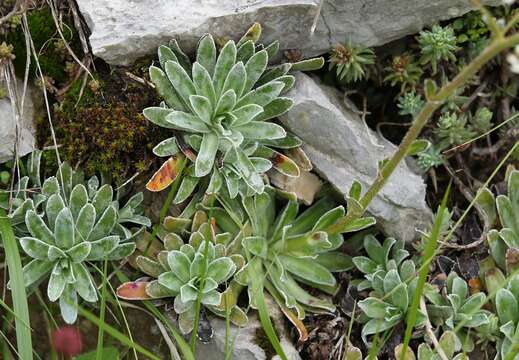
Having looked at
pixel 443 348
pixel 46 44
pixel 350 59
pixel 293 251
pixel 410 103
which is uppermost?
pixel 46 44

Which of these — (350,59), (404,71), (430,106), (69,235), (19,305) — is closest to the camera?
(430,106)

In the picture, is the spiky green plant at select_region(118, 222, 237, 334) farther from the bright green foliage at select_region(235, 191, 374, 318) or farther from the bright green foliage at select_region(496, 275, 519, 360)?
the bright green foliage at select_region(496, 275, 519, 360)

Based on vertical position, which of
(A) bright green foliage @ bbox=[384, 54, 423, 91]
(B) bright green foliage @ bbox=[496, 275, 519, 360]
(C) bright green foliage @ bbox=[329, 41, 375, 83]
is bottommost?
(B) bright green foliage @ bbox=[496, 275, 519, 360]

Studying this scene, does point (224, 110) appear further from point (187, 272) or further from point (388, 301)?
point (388, 301)

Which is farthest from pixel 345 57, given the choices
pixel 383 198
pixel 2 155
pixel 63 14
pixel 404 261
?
pixel 2 155

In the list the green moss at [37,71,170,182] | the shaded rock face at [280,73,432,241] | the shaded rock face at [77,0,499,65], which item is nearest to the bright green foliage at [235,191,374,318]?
the shaded rock face at [280,73,432,241]

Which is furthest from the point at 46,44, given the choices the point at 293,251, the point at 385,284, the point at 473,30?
the point at 473,30

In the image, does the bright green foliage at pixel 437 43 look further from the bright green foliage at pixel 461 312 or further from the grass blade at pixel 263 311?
the grass blade at pixel 263 311
